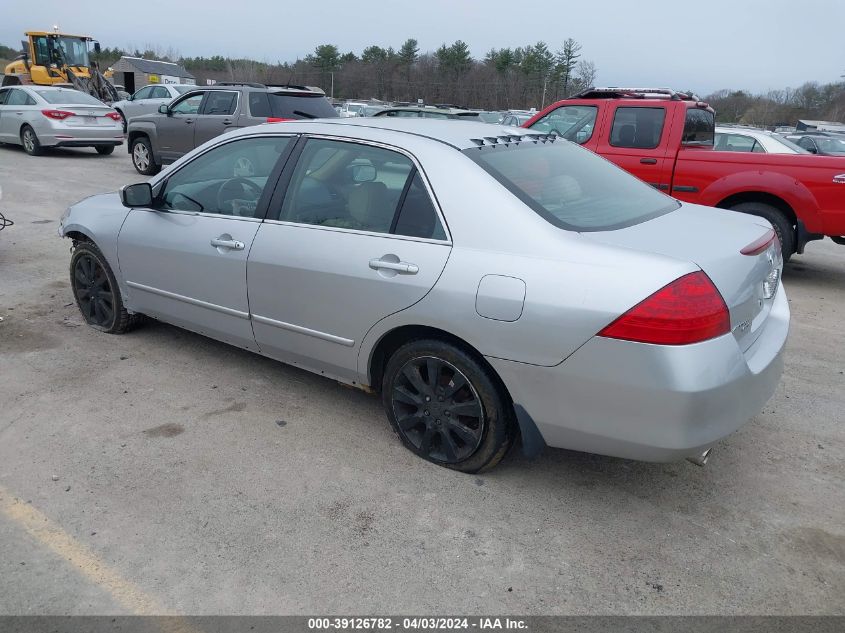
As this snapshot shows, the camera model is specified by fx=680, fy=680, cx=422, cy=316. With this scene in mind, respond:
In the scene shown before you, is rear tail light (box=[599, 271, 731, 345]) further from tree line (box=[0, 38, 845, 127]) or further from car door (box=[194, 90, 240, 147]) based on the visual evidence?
tree line (box=[0, 38, 845, 127])

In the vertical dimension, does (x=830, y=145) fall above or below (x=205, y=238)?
above

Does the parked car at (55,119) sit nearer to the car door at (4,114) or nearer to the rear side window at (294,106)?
the car door at (4,114)

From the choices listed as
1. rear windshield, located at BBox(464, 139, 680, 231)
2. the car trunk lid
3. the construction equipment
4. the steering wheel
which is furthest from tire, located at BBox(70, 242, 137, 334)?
the construction equipment

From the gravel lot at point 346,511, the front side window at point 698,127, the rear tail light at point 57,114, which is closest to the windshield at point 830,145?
the front side window at point 698,127

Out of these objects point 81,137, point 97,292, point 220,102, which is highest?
point 220,102

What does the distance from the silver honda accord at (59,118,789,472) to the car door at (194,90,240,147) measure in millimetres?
7456

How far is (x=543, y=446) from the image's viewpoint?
3.04 meters

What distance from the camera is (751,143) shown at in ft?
29.0

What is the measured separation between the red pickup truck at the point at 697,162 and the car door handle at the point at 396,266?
5.21 meters

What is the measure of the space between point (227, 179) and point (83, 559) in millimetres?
2392

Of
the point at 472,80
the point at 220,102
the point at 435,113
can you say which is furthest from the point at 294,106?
the point at 472,80

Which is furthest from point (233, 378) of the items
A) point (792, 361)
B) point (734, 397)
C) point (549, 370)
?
point (792, 361)

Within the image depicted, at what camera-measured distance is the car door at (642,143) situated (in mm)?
7562

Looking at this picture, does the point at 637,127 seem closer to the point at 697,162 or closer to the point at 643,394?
→ the point at 697,162
